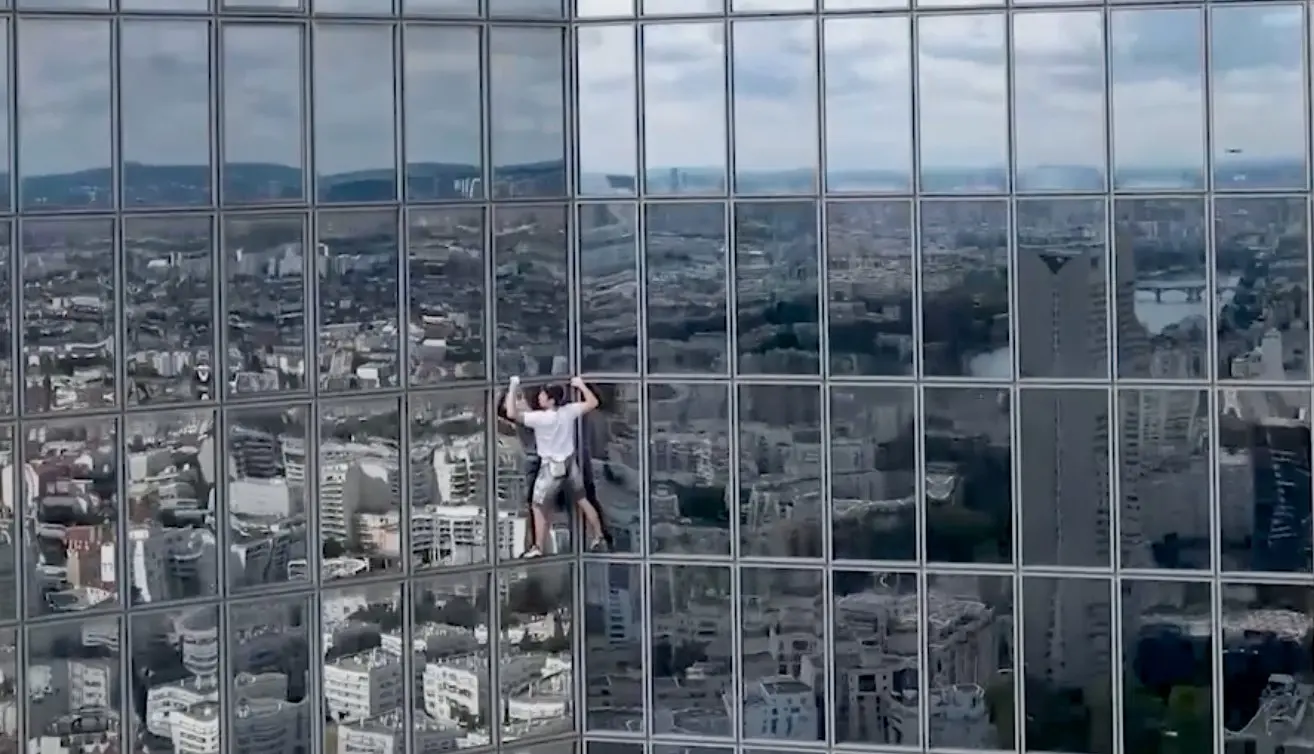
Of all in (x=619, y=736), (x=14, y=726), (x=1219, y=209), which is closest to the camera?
(x=14, y=726)

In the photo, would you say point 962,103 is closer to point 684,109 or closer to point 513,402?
point 684,109

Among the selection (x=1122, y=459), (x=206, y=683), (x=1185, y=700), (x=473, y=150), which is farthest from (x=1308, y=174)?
(x=206, y=683)

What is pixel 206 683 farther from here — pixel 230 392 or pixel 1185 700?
pixel 1185 700

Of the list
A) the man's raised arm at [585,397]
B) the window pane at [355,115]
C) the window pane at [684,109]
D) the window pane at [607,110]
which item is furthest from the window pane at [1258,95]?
the window pane at [355,115]

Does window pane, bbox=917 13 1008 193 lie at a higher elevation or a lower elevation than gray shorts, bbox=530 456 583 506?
higher

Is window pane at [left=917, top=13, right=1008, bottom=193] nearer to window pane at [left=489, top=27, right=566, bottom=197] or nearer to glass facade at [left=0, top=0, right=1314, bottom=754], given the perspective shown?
glass facade at [left=0, top=0, right=1314, bottom=754]

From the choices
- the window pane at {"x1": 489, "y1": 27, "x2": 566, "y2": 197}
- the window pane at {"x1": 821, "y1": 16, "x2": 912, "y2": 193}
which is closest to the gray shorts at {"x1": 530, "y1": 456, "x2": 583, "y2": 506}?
the window pane at {"x1": 489, "y1": 27, "x2": 566, "y2": 197}
